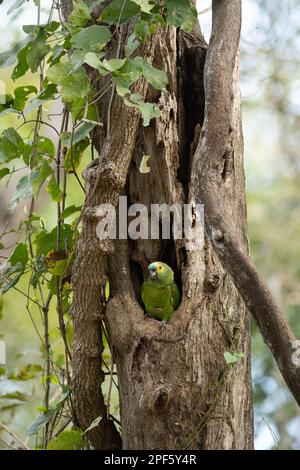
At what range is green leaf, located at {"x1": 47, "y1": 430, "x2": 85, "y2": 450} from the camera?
2.14 m

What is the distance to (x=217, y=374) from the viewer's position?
6.79 feet

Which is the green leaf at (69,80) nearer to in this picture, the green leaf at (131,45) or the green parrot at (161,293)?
the green leaf at (131,45)

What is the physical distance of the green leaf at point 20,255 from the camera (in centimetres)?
233

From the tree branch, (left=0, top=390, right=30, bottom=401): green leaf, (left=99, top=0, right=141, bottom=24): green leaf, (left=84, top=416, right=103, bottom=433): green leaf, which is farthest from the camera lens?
(left=0, top=390, right=30, bottom=401): green leaf

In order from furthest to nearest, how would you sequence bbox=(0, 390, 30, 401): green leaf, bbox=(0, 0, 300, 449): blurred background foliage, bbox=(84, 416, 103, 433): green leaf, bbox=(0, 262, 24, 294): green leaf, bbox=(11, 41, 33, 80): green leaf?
bbox=(0, 0, 300, 449): blurred background foliage → bbox=(0, 390, 30, 401): green leaf → bbox=(0, 262, 24, 294): green leaf → bbox=(11, 41, 33, 80): green leaf → bbox=(84, 416, 103, 433): green leaf

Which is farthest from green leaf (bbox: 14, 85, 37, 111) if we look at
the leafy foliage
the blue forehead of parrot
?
the blue forehead of parrot

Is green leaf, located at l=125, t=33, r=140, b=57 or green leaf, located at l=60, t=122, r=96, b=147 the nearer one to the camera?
green leaf, located at l=125, t=33, r=140, b=57

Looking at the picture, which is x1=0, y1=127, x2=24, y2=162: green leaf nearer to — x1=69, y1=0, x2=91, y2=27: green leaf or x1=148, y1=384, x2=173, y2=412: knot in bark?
x1=69, y1=0, x2=91, y2=27: green leaf

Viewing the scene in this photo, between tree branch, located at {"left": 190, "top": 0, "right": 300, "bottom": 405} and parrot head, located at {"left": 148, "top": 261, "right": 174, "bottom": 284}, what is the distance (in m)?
0.29

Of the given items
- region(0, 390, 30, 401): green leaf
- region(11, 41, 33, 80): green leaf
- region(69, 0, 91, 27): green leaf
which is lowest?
region(0, 390, 30, 401): green leaf

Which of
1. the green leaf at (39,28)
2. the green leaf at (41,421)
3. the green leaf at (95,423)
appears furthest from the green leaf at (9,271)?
the green leaf at (39,28)

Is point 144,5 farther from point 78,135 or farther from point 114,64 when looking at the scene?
point 78,135

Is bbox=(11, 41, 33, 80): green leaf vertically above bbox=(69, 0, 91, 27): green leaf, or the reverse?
bbox=(11, 41, 33, 80): green leaf
